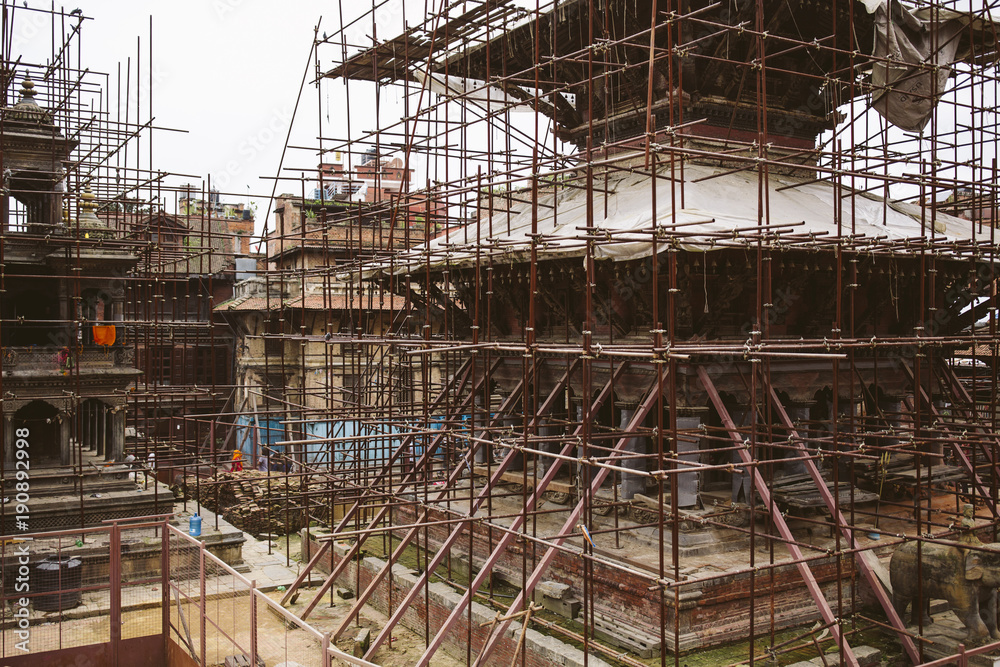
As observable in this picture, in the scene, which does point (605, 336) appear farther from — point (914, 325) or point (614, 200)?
point (914, 325)

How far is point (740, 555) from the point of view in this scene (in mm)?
12500

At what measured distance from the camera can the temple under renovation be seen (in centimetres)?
1114

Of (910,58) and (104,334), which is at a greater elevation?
(910,58)

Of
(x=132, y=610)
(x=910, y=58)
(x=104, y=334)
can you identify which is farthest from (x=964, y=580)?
(x=104, y=334)

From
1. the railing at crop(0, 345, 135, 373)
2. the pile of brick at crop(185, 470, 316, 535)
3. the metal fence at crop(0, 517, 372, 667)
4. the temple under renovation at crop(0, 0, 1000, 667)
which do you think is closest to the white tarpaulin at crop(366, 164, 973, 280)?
the temple under renovation at crop(0, 0, 1000, 667)

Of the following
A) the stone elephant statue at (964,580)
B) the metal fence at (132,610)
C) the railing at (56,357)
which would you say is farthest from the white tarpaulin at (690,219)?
the railing at (56,357)

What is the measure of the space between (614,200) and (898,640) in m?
8.02

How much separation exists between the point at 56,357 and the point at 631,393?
39.9ft

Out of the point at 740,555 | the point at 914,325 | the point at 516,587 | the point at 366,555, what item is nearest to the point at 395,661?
the point at 516,587

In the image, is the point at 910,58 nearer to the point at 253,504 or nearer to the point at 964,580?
the point at 964,580

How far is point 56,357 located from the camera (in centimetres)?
1828

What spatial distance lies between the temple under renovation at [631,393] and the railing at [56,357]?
0.08 metres

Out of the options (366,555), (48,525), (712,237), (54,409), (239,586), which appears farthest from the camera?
(54,409)

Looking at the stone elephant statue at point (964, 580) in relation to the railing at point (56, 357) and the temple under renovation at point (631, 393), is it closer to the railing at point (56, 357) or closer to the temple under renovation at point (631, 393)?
the temple under renovation at point (631, 393)
